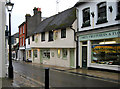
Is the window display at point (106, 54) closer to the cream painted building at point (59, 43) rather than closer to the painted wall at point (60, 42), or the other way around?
the cream painted building at point (59, 43)

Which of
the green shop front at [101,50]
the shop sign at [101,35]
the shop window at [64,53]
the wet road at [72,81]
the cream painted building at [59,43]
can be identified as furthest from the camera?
the shop window at [64,53]

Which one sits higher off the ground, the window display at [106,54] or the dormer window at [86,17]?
the dormer window at [86,17]

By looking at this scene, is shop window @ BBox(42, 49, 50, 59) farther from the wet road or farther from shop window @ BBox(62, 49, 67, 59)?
the wet road

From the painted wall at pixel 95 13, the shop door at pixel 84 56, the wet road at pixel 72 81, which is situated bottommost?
the wet road at pixel 72 81

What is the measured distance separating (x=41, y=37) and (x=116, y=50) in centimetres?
1595

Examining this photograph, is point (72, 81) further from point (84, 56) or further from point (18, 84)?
point (84, 56)

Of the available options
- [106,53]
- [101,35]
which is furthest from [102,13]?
[106,53]

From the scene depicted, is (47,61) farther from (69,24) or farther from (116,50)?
(116,50)

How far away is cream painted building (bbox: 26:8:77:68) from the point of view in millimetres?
18422

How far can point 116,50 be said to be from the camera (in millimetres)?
13094

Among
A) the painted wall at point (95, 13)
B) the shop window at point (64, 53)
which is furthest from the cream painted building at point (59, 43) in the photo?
the painted wall at point (95, 13)

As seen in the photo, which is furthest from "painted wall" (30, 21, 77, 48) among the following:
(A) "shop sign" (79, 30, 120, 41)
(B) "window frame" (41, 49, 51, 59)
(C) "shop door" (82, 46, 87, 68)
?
(A) "shop sign" (79, 30, 120, 41)

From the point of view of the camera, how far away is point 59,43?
2086 centimetres

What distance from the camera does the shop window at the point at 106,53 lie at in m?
13.1
